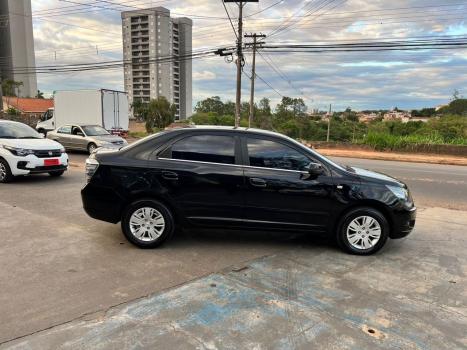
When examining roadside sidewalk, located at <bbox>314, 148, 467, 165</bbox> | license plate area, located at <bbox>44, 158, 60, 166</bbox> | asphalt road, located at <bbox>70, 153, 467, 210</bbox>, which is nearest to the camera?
asphalt road, located at <bbox>70, 153, 467, 210</bbox>

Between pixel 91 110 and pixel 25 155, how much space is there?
48.9ft

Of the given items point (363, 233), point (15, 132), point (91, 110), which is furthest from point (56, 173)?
point (91, 110)

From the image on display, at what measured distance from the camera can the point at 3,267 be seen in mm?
4484

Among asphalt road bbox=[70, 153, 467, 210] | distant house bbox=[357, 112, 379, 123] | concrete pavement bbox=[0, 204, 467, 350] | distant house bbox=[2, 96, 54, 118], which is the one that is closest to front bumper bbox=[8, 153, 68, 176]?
asphalt road bbox=[70, 153, 467, 210]

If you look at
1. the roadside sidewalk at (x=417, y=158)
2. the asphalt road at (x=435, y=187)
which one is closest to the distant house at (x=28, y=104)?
the roadside sidewalk at (x=417, y=158)

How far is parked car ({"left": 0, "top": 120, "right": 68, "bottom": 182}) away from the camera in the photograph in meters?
9.71

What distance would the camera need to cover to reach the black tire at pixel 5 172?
31.8 feet

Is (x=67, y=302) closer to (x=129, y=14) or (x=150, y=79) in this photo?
(x=129, y=14)

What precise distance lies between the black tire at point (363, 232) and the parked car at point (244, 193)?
0.04 ft

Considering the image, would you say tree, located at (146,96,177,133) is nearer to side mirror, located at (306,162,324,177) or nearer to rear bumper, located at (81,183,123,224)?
rear bumper, located at (81,183,123,224)

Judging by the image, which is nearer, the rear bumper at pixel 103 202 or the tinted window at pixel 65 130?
the rear bumper at pixel 103 202

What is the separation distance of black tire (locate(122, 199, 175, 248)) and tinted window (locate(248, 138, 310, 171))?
127 cm

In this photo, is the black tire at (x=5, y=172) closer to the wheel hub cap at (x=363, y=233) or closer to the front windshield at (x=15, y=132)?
the front windshield at (x=15, y=132)

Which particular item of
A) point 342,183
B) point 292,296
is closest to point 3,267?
point 292,296
